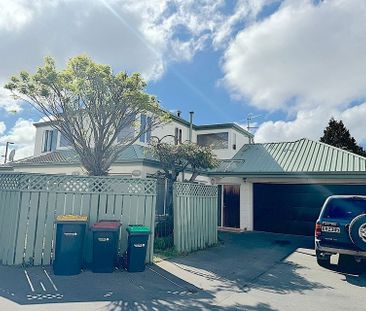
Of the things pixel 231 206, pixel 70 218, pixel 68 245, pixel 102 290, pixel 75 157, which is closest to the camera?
pixel 102 290

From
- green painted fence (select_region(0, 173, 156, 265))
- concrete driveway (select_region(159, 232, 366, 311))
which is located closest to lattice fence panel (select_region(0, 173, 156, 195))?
green painted fence (select_region(0, 173, 156, 265))

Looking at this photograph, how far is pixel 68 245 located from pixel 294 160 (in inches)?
457

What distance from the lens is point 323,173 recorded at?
12.8 meters

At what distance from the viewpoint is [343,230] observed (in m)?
7.15

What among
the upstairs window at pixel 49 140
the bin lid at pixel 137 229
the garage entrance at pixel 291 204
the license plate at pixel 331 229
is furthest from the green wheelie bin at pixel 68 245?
the upstairs window at pixel 49 140

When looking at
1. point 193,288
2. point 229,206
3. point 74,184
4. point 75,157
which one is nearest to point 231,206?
point 229,206

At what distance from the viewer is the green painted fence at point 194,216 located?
8.78 meters

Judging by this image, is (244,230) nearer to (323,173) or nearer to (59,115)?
(323,173)

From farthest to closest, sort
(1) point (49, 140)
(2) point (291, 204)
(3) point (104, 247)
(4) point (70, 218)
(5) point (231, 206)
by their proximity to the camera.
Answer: (1) point (49, 140)
(5) point (231, 206)
(2) point (291, 204)
(3) point (104, 247)
(4) point (70, 218)

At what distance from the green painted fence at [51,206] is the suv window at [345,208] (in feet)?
15.2

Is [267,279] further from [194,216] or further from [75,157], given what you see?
[75,157]

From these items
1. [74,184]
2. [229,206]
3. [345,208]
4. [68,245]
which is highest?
[74,184]

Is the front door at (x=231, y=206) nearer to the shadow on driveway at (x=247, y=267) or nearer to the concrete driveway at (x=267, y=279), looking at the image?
the shadow on driveway at (x=247, y=267)

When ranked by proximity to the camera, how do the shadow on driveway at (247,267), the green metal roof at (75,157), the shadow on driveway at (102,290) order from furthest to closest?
the green metal roof at (75,157), the shadow on driveway at (247,267), the shadow on driveway at (102,290)
